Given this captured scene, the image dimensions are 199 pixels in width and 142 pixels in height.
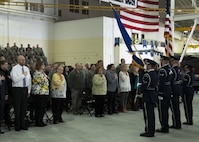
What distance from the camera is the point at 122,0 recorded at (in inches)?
380

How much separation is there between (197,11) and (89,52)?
778 cm

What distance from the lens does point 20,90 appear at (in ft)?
22.0

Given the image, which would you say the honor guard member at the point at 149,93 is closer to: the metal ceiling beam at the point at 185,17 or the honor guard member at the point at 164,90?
the honor guard member at the point at 164,90

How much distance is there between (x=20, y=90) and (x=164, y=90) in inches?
124

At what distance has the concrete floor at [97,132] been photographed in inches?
237


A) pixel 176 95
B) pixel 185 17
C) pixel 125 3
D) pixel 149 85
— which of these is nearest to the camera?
pixel 149 85

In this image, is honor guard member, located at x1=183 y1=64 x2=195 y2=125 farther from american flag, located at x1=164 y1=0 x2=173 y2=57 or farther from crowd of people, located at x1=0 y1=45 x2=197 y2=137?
american flag, located at x1=164 y1=0 x2=173 y2=57

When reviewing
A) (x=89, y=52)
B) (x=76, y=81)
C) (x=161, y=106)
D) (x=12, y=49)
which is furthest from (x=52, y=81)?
(x=89, y=52)

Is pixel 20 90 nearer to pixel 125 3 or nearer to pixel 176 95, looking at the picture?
pixel 176 95

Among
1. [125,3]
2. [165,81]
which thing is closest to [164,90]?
[165,81]

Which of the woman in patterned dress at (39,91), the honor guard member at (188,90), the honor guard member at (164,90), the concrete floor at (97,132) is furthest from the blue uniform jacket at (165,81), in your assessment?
the woman in patterned dress at (39,91)

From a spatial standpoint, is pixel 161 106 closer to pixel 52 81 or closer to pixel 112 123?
pixel 112 123

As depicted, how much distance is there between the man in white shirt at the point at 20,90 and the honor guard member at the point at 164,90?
2.96m

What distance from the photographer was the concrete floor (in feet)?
19.7
